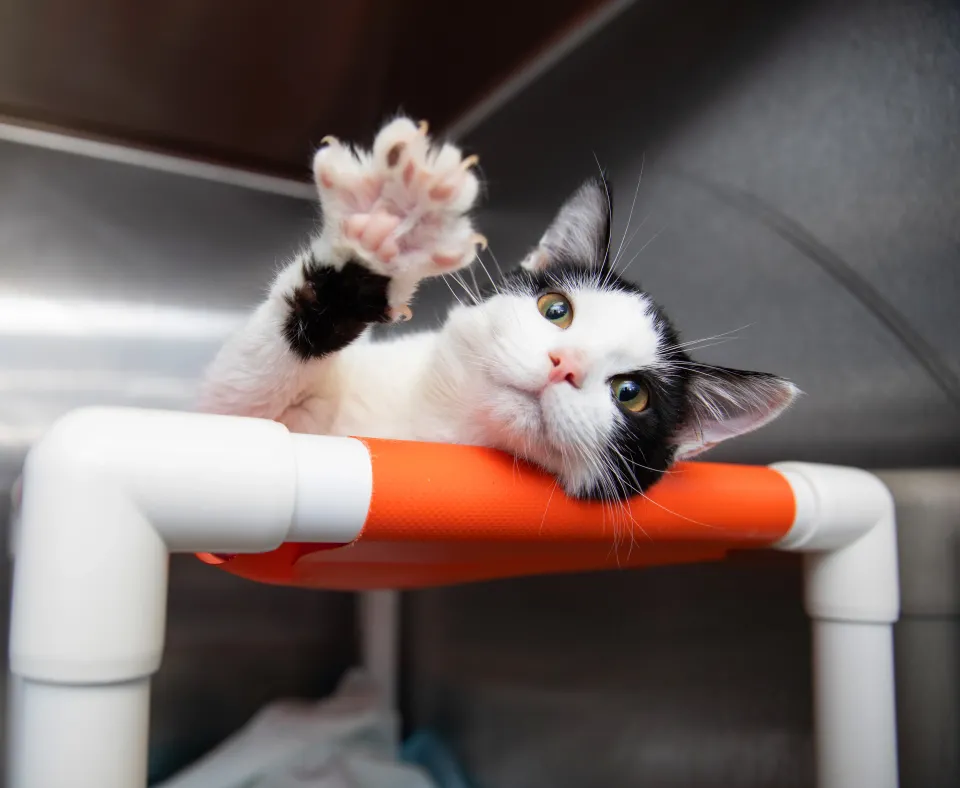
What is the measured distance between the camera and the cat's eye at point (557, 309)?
0.84 m

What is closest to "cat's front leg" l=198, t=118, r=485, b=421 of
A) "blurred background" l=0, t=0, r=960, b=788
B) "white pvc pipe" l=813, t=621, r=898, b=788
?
"blurred background" l=0, t=0, r=960, b=788

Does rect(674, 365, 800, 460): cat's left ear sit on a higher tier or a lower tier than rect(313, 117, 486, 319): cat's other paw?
lower

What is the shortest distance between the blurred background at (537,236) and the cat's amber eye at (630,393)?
36 centimetres

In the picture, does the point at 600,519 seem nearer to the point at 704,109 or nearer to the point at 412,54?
the point at 704,109

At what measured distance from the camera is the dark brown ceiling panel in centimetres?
132

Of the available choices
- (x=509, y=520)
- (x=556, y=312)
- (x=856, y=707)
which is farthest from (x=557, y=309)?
(x=856, y=707)

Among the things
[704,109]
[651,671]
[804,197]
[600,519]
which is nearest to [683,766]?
[651,671]

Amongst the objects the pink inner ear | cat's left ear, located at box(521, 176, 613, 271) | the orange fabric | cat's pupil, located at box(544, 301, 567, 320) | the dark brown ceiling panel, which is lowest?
the orange fabric

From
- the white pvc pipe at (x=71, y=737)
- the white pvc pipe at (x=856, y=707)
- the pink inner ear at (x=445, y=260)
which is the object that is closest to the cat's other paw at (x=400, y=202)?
the pink inner ear at (x=445, y=260)

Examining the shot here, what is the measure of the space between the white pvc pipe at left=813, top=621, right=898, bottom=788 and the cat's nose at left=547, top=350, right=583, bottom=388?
17.7 inches

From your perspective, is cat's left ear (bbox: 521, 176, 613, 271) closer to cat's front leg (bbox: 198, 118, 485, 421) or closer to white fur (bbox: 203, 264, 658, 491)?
white fur (bbox: 203, 264, 658, 491)

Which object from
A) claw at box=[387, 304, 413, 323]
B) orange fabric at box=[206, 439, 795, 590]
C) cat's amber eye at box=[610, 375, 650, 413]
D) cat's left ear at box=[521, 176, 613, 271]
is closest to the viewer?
orange fabric at box=[206, 439, 795, 590]

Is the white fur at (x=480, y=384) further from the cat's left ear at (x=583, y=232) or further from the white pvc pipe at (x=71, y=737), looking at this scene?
the white pvc pipe at (x=71, y=737)

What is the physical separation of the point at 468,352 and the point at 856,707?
604mm
